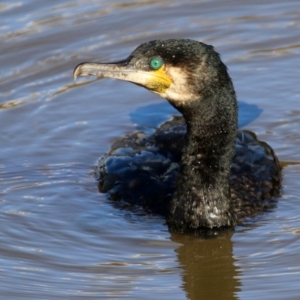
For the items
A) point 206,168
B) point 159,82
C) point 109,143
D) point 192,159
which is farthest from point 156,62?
point 109,143

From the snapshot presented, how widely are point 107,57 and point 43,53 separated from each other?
0.75 metres

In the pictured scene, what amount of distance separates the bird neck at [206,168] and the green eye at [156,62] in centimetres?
38

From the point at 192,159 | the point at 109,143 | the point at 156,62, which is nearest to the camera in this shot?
the point at 156,62

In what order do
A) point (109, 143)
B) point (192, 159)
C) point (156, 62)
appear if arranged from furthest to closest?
point (109, 143)
point (192, 159)
point (156, 62)

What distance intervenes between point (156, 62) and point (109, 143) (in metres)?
2.60

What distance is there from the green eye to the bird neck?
380 mm

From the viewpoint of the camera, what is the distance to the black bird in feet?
28.2

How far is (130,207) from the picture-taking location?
9.47m

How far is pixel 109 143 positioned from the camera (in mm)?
11094

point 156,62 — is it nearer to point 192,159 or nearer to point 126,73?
point 126,73

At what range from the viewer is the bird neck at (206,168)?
868 cm

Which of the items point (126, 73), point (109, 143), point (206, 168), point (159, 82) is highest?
point (126, 73)

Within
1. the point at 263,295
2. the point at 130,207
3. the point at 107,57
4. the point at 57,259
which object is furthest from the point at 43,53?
the point at 263,295

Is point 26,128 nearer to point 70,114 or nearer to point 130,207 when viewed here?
point 70,114
